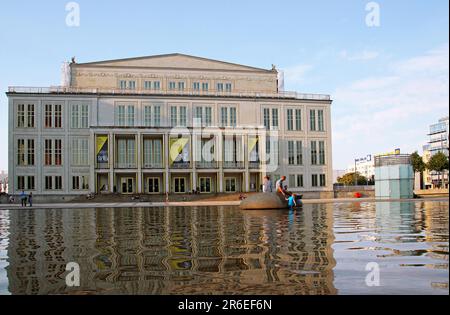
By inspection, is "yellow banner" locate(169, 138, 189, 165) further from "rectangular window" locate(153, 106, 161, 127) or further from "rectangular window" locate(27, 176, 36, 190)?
"rectangular window" locate(27, 176, 36, 190)

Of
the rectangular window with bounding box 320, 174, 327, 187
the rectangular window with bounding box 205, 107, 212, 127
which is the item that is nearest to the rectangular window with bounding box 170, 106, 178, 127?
the rectangular window with bounding box 205, 107, 212, 127

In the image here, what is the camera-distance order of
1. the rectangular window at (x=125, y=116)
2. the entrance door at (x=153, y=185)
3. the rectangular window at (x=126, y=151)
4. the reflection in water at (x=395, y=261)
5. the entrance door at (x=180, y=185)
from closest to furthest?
1. the reflection in water at (x=395, y=261)
2. the rectangular window at (x=126, y=151)
3. the rectangular window at (x=125, y=116)
4. the entrance door at (x=180, y=185)
5. the entrance door at (x=153, y=185)

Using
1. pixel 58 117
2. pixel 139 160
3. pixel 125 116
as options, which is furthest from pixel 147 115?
pixel 58 117

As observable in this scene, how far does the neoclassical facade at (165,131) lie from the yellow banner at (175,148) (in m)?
0.13

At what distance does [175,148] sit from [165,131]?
2.59 metres

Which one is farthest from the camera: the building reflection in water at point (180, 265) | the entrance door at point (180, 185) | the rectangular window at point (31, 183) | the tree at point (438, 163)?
the tree at point (438, 163)

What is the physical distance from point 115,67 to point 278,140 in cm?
2566

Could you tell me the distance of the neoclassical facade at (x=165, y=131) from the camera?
5919 cm

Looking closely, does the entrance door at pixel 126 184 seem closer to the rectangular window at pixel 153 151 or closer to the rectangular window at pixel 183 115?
the rectangular window at pixel 153 151

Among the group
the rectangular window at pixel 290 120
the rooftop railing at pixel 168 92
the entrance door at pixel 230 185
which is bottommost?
the entrance door at pixel 230 185

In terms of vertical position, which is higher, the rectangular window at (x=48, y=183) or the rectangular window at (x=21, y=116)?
the rectangular window at (x=21, y=116)

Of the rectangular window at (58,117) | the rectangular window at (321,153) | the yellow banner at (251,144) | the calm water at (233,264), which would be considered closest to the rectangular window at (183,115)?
the yellow banner at (251,144)

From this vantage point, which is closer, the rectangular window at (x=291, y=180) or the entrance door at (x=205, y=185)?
the entrance door at (x=205, y=185)
